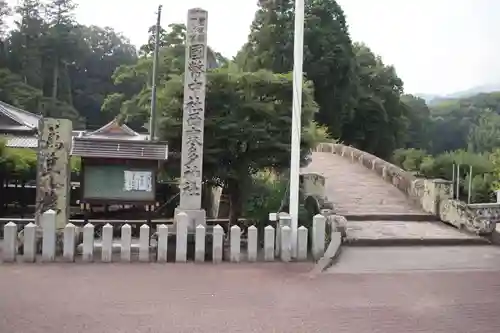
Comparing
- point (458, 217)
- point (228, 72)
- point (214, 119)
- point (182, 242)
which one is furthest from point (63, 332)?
point (458, 217)

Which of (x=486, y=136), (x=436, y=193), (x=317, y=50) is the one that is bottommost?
(x=436, y=193)

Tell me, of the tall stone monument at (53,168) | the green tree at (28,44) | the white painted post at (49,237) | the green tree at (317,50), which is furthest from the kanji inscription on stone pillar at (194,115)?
the green tree at (28,44)

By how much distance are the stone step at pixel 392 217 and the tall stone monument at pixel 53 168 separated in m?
6.96

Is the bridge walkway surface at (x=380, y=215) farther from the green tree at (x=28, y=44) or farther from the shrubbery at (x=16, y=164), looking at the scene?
the green tree at (x=28, y=44)

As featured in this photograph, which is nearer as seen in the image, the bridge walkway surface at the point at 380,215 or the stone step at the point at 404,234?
the stone step at the point at 404,234

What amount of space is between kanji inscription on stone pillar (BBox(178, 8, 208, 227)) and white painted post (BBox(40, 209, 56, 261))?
246cm

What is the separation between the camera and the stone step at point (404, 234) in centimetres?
1165

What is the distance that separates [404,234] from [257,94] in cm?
468

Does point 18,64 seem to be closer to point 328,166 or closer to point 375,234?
point 328,166

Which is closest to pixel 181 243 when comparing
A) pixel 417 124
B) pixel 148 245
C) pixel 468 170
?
pixel 148 245

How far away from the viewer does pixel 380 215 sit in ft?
45.5

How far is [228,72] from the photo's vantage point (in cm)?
1222

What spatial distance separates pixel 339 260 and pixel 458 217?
4.44 metres

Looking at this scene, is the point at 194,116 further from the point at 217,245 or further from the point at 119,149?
the point at 217,245
